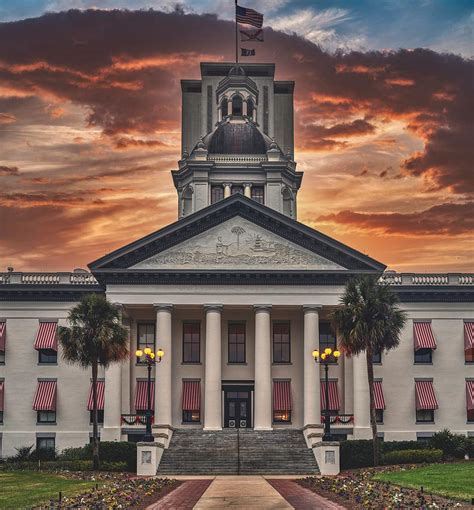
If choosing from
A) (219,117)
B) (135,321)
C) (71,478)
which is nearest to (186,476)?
(71,478)

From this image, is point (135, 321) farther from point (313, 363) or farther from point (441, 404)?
Answer: point (441, 404)

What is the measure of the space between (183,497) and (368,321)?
67.0 feet

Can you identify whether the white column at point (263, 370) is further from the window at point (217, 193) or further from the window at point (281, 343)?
the window at point (217, 193)

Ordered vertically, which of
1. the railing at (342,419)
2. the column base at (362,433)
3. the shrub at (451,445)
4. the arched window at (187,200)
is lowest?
the shrub at (451,445)

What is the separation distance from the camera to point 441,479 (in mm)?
35406

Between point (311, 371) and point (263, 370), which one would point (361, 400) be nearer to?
point (311, 371)

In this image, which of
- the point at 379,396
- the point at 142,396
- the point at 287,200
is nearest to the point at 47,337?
the point at 142,396

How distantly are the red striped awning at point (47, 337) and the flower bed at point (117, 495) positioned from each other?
21205mm

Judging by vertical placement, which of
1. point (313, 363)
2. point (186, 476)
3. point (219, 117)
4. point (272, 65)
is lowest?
point (186, 476)

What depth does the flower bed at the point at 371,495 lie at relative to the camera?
85.8ft

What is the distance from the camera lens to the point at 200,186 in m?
77.1

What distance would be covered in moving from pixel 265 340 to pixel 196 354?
609cm

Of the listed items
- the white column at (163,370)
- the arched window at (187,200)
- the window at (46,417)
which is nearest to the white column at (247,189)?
the arched window at (187,200)

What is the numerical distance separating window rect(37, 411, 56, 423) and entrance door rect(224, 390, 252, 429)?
38.8 feet
